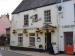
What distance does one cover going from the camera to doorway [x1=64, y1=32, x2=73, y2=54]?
25273mm

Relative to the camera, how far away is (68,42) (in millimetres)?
25719

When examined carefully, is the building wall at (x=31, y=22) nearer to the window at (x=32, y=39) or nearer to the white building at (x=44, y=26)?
the white building at (x=44, y=26)

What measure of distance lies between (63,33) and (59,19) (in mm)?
1660

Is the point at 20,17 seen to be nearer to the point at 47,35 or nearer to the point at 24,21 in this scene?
the point at 24,21

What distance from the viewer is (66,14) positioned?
1003 inches

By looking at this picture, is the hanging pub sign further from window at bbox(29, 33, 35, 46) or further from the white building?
window at bbox(29, 33, 35, 46)

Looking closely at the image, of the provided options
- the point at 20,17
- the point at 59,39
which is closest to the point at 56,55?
the point at 59,39

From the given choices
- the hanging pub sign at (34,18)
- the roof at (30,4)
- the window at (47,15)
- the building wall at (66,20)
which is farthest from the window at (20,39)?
the building wall at (66,20)

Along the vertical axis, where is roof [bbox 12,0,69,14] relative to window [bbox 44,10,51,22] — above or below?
above

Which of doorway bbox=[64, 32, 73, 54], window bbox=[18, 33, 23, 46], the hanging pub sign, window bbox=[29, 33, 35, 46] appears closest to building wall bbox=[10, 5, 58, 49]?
the hanging pub sign

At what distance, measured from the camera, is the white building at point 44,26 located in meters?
25.4

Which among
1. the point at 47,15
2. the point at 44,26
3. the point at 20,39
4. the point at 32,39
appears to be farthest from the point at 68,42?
the point at 20,39

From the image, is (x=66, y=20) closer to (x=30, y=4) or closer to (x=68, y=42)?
(x=68, y=42)

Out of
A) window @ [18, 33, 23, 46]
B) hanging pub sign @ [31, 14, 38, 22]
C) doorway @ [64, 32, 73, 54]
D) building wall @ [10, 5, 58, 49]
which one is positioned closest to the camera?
doorway @ [64, 32, 73, 54]
